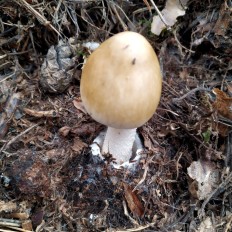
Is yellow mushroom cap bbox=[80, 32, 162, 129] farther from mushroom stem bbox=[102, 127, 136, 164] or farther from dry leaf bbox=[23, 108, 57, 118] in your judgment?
dry leaf bbox=[23, 108, 57, 118]

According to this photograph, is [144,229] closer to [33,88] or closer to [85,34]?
[33,88]

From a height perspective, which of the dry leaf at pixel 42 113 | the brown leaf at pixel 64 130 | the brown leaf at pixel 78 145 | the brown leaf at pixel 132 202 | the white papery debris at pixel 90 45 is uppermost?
the white papery debris at pixel 90 45

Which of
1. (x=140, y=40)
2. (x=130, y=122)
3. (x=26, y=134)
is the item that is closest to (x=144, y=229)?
(x=130, y=122)

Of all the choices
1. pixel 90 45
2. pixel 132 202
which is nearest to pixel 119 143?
pixel 132 202

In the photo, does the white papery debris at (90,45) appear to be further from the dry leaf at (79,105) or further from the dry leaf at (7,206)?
the dry leaf at (7,206)

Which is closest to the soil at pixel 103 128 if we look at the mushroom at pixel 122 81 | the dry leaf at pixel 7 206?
the dry leaf at pixel 7 206

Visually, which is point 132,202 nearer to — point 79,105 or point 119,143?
point 119,143

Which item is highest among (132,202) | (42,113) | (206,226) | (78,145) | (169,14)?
(169,14)
